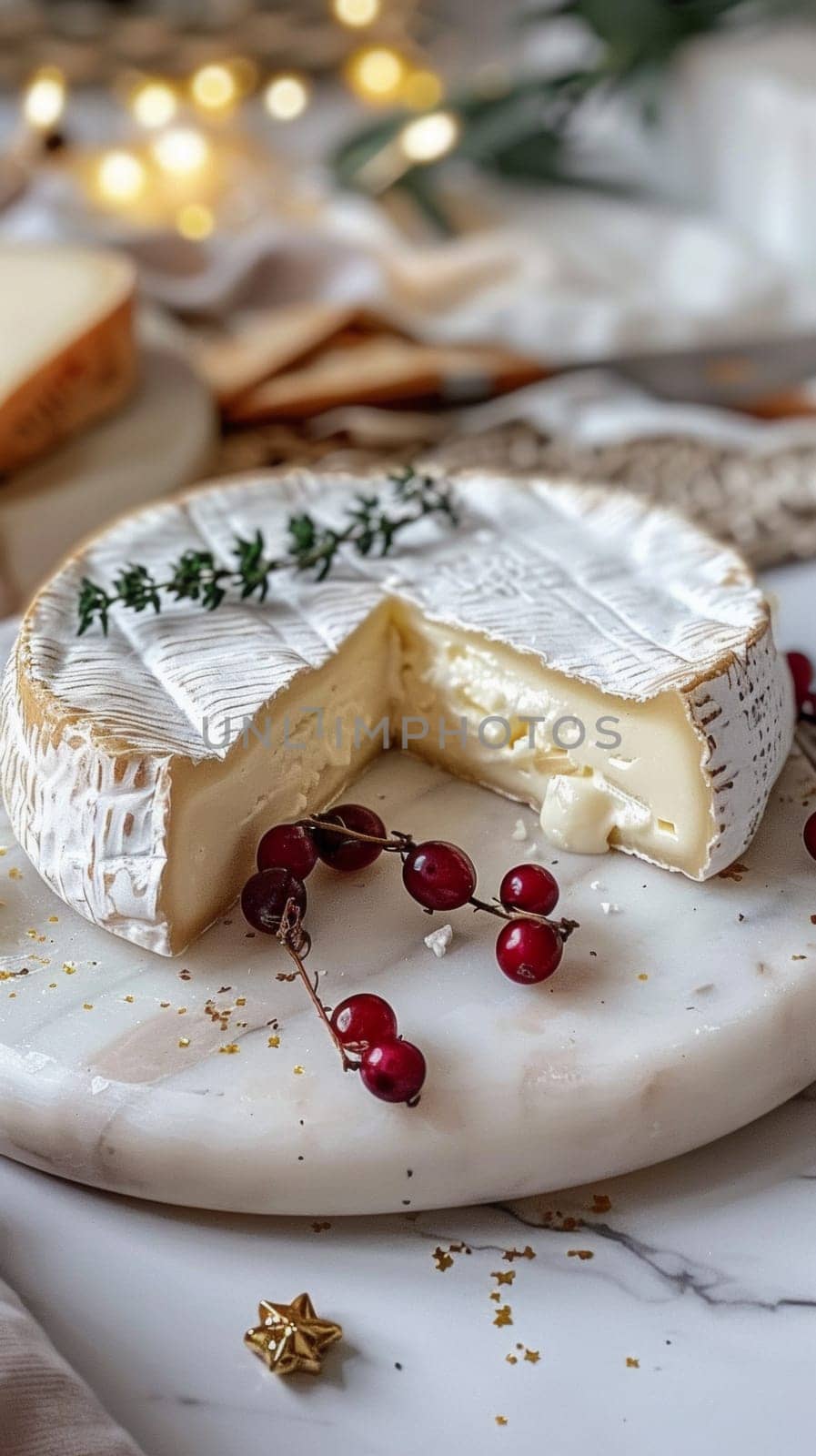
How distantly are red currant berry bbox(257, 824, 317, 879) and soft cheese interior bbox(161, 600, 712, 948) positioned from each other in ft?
0.18

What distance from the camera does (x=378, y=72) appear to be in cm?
470

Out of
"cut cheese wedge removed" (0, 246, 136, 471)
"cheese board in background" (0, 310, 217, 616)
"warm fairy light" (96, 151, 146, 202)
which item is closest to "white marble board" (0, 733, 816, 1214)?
"cheese board in background" (0, 310, 217, 616)

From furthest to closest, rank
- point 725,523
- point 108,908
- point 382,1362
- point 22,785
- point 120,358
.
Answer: point 120,358 → point 725,523 → point 22,785 → point 108,908 → point 382,1362

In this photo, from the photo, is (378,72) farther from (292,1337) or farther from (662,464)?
(292,1337)

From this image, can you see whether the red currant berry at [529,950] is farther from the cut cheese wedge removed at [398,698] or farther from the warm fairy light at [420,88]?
the warm fairy light at [420,88]

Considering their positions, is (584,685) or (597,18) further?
(597,18)

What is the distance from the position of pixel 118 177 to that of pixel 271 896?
9.47 feet

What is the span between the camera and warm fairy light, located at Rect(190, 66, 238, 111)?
451 centimetres

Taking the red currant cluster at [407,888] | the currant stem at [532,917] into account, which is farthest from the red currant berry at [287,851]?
the currant stem at [532,917]

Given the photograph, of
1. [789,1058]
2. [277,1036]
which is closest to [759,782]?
[789,1058]

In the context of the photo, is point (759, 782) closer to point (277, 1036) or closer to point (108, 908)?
point (277, 1036)

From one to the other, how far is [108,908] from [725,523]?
59.8 inches

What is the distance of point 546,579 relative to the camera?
210 cm

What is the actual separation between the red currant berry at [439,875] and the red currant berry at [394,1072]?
0.25 metres
